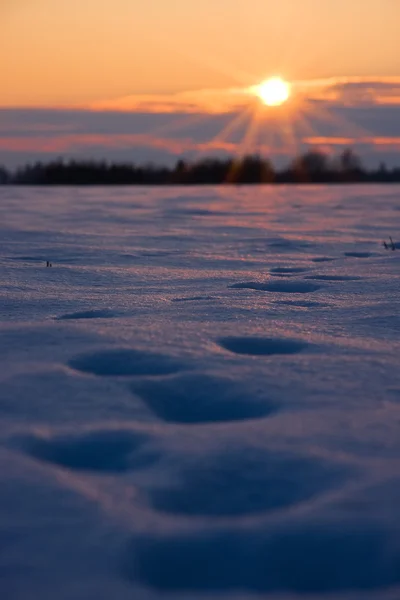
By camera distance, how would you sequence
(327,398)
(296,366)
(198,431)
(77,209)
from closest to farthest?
(198,431) < (327,398) < (296,366) < (77,209)

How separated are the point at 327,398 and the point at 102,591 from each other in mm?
1024

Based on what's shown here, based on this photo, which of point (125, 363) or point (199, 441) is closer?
point (199, 441)

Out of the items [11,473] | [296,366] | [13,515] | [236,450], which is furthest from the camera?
[296,366]

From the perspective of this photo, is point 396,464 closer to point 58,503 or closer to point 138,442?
point 138,442

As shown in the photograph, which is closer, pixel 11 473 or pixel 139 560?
pixel 139 560

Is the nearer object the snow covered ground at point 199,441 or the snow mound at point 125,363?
the snow covered ground at point 199,441

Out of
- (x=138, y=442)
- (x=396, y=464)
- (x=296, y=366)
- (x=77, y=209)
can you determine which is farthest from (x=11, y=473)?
(x=77, y=209)

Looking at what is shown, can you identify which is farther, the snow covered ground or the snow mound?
the snow mound

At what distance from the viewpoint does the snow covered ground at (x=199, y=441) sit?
1.30 m

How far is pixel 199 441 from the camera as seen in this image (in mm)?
1776

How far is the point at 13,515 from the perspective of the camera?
143 centimetres

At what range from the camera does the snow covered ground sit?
4.27 feet

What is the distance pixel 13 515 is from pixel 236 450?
55 centimetres

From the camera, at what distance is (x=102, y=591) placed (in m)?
1.22
